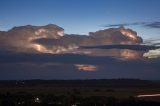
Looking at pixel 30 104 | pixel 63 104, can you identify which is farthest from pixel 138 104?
pixel 30 104

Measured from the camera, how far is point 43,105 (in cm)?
9531

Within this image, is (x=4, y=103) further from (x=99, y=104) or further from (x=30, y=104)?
(x=99, y=104)

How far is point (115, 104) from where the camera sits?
4099 inches

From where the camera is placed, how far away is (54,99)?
11694 centimetres

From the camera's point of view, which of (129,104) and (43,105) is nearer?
(43,105)

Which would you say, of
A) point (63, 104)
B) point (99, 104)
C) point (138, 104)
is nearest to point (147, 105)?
point (138, 104)

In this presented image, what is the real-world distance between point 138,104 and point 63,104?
1811 cm

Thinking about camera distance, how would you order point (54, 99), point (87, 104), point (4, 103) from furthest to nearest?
point (54, 99), point (87, 104), point (4, 103)

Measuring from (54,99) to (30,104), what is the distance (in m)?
21.6

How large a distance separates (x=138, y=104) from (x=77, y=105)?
14351 mm

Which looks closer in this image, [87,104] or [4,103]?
[4,103]

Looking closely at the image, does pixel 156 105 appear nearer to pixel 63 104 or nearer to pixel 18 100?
pixel 63 104

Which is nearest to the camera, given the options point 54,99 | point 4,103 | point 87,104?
point 4,103

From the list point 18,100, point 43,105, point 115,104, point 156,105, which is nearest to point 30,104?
point 43,105
